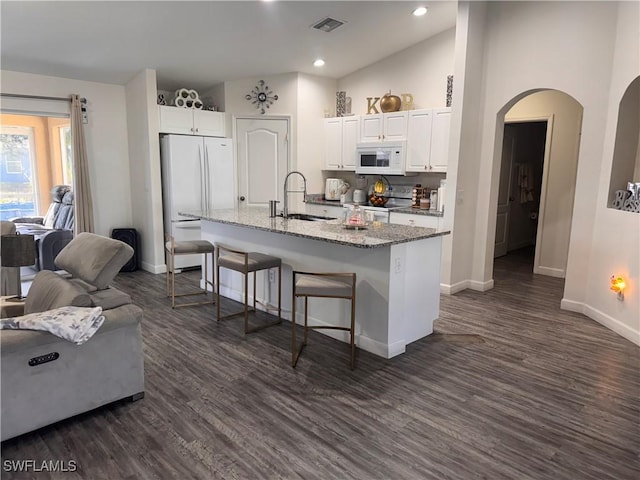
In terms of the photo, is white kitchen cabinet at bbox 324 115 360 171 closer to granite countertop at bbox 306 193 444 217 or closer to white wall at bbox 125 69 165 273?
granite countertop at bbox 306 193 444 217

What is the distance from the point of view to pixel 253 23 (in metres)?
4.48

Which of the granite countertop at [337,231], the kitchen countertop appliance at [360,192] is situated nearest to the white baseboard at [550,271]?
the kitchen countertop appliance at [360,192]

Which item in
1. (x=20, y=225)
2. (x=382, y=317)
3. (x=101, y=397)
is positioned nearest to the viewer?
(x=101, y=397)

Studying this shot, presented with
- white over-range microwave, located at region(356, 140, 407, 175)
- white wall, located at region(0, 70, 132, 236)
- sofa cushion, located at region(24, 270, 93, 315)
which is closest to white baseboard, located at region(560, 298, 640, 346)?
white over-range microwave, located at region(356, 140, 407, 175)

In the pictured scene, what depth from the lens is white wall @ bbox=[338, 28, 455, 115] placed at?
543cm

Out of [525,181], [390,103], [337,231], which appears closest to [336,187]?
[390,103]

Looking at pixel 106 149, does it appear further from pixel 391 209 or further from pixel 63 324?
pixel 63 324

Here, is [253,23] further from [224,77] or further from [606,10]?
[606,10]

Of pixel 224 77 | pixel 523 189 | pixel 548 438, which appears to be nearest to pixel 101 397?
pixel 548 438

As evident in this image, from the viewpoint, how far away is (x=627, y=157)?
13.1ft

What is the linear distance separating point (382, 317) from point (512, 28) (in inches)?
138

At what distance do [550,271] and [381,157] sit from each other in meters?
2.80

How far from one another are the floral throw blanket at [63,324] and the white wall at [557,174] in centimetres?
562

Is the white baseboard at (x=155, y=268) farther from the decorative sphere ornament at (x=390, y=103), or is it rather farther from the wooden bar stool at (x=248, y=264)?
the decorative sphere ornament at (x=390, y=103)
